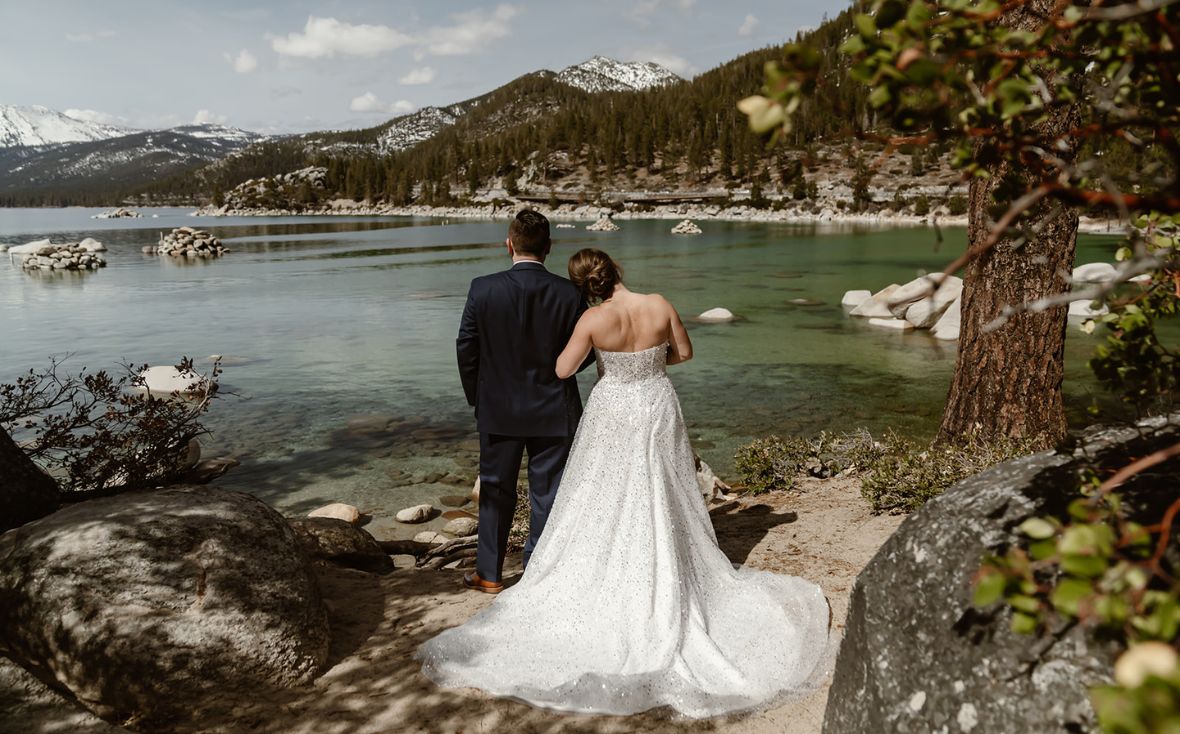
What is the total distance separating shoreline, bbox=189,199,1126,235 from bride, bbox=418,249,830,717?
55.1 meters

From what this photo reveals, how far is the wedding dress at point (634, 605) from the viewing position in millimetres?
4527

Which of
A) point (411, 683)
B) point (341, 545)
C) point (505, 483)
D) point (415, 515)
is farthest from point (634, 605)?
point (415, 515)

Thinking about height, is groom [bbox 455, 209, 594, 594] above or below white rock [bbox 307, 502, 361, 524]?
above

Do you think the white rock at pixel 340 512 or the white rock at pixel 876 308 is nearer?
the white rock at pixel 340 512

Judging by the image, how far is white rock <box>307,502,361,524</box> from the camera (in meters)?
9.52

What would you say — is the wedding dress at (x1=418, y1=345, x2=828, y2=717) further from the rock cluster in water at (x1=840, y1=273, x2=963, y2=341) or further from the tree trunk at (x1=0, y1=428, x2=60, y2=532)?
the rock cluster in water at (x1=840, y1=273, x2=963, y2=341)

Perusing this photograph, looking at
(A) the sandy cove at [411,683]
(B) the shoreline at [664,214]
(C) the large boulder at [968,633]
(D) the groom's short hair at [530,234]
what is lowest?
(A) the sandy cove at [411,683]

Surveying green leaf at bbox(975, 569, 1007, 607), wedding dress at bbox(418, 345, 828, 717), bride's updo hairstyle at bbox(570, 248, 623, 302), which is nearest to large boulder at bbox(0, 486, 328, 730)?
wedding dress at bbox(418, 345, 828, 717)

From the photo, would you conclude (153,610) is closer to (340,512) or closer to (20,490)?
(20,490)

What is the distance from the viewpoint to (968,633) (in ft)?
8.58

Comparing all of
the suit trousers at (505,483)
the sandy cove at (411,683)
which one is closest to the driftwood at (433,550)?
the sandy cove at (411,683)

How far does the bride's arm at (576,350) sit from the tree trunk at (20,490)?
16.3 ft

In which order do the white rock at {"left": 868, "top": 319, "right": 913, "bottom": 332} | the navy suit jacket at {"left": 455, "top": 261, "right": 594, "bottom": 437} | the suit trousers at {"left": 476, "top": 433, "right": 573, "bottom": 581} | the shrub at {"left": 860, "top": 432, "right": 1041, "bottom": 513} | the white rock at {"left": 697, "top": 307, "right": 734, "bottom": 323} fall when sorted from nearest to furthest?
the navy suit jacket at {"left": 455, "top": 261, "right": 594, "bottom": 437}, the suit trousers at {"left": 476, "top": 433, "right": 573, "bottom": 581}, the shrub at {"left": 860, "top": 432, "right": 1041, "bottom": 513}, the white rock at {"left": 868, "top": 319, "right": 913, "bottom": 332}, the white rock at {"left": 697, "top": 307, "right": 734, "bottom": 323}

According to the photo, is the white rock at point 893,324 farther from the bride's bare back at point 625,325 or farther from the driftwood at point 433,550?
the bride's bare back at point 625,325
